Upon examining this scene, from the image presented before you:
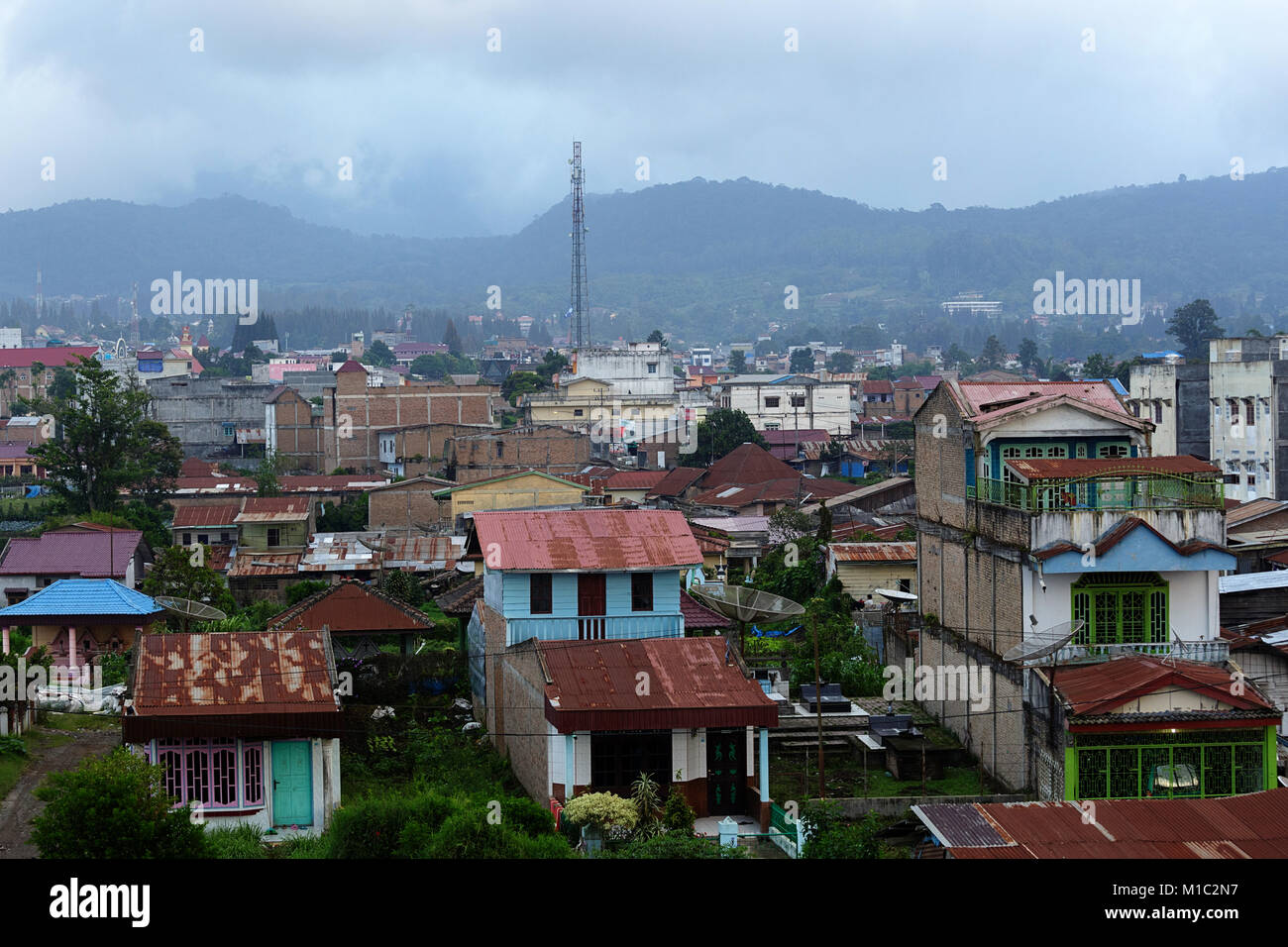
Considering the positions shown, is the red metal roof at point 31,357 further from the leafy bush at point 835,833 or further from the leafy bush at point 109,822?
the leafy bush at point 109,822

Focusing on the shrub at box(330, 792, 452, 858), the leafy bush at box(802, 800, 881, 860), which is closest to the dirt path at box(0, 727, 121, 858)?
the shrub at box(330, 792, 452, 858)

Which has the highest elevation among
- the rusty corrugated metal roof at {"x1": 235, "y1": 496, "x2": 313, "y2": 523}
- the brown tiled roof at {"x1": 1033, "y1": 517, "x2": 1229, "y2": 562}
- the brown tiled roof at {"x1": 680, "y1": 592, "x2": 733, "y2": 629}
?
the brown tiled roof at {"x1": 1033, "y1": 517, "x2": 1229, "y2": 562}

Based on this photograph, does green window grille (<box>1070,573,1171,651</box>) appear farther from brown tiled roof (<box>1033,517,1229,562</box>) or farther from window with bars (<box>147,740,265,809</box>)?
window with bars (<box>147,740,265,809</box>)

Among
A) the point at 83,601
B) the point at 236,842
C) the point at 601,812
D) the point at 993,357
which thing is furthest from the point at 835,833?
the point at 993,357

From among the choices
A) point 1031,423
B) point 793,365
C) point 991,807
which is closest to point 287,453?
point 1031,423

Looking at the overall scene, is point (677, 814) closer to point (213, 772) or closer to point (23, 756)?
point (213, 772)

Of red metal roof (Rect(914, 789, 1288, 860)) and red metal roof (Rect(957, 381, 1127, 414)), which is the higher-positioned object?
red metal roof (Rect(957, 381, 1127, 414))
